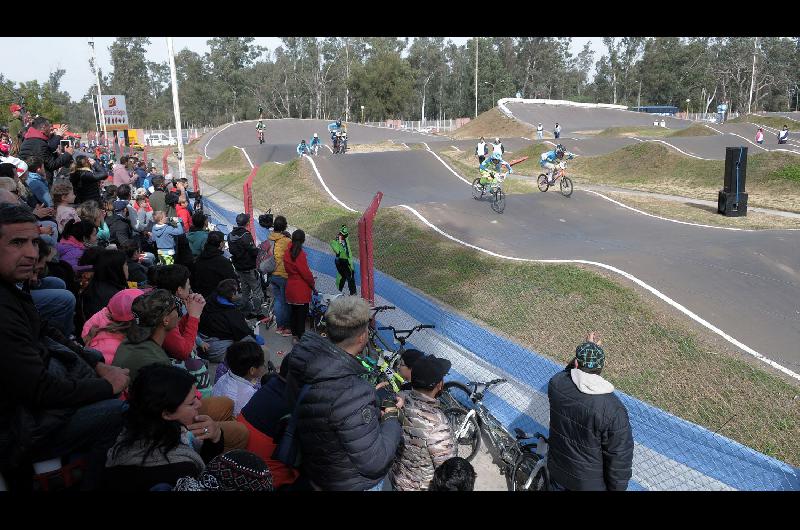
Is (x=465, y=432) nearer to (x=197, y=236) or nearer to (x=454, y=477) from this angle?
(x=454, y=477)

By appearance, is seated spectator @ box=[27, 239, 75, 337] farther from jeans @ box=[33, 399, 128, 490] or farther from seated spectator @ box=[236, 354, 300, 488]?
seated spectator @ box=[236, 354, 300, 488]

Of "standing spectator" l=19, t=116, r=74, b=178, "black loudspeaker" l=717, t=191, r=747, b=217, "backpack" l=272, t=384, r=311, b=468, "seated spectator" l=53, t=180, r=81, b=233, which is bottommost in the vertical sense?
"black loudspeaker" l=717, t=191, r=747, b=217

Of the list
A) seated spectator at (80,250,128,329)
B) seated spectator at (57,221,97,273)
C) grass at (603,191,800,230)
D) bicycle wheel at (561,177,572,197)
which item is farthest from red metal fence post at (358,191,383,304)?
bicycle wheel at (561,177,572,197)

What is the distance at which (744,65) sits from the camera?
9375 centimetres

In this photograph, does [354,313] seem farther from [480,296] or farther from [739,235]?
[739,235]

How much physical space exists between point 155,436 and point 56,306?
202 centimetres

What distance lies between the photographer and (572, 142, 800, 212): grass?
2277cm

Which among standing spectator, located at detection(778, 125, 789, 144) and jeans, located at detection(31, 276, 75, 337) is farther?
standing spectator, located at detection(778, 125, 789, 144)

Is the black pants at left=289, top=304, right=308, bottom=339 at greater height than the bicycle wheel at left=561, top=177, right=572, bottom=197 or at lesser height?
lesser

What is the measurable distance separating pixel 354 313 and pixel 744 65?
112954 millimetres

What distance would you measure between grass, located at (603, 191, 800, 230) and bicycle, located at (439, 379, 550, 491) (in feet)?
45.0

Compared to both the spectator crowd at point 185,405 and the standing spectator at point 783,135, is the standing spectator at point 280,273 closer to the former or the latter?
the spectator crowd at point 185,405
